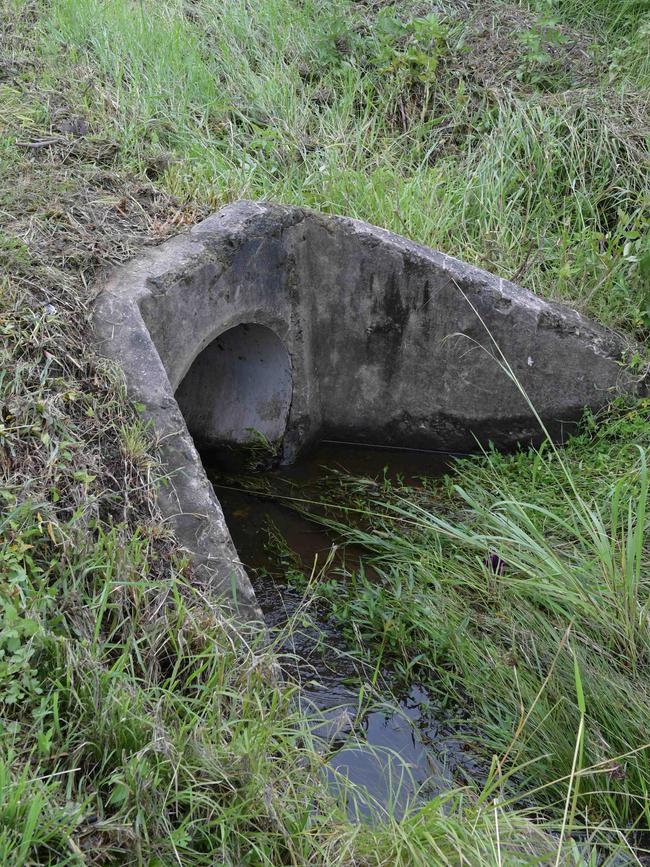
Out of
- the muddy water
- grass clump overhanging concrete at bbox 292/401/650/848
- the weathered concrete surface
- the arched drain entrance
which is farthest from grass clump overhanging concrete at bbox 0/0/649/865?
the arched drain entrance

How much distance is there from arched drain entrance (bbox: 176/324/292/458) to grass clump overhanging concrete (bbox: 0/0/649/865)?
768 mm

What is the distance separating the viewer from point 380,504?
4125mm

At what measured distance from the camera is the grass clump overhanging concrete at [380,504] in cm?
219

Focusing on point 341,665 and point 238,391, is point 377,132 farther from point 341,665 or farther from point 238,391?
point 341,665

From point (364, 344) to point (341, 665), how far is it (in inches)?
80.4

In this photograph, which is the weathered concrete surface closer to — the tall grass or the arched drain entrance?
the arched drain entrance

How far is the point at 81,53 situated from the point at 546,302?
370 cm

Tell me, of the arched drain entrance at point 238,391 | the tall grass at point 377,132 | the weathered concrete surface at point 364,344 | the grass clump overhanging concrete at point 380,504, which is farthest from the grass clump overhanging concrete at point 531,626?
the tall grass at point 377,132

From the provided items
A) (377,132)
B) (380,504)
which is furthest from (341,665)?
(377,132)

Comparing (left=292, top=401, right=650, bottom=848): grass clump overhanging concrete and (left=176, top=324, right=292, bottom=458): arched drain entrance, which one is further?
(left=176, top=324, right=292, bottom=458): arched drain entrance

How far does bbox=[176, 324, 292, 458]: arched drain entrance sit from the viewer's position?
4.73 meters

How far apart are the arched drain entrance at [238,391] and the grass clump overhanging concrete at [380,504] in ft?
2.52

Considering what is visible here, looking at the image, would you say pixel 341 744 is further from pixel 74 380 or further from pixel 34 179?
pixel 34 179

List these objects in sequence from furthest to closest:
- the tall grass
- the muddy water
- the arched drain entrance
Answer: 1. the tall grass
2. the arched drain entrance
3. the muddy water
